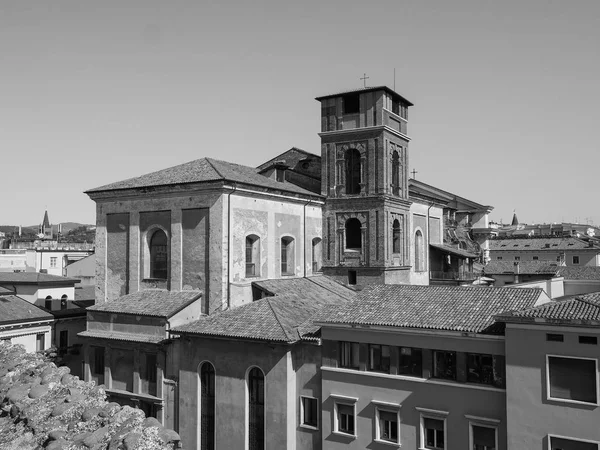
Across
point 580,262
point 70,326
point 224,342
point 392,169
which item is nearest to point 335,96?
point 392,169

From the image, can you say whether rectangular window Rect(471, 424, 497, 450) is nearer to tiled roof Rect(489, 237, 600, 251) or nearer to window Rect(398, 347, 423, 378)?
window Rect(398, 347, 423, 378)

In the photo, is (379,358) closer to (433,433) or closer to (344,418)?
(344,418)

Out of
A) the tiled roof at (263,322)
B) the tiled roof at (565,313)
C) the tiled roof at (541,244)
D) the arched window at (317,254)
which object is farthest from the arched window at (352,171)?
the tiled roof at (541,244)

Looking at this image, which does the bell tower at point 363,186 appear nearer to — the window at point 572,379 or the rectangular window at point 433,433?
the rectangular window at point 433,433

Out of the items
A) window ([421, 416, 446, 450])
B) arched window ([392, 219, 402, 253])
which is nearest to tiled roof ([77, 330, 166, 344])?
window ([421, 416, 446, 450])

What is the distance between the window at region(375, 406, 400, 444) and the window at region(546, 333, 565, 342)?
5.46 metres

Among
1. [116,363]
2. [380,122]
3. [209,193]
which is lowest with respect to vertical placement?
[116,363]

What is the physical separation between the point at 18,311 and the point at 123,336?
10490mm

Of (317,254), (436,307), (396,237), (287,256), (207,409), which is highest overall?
(396,237)

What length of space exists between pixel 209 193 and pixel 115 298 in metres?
7.54

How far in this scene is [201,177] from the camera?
993 inches

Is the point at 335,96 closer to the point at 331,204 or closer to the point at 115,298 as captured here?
the point at 331,204

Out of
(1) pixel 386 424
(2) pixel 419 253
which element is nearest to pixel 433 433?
(1) pixel 386 424

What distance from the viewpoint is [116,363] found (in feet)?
80.1
